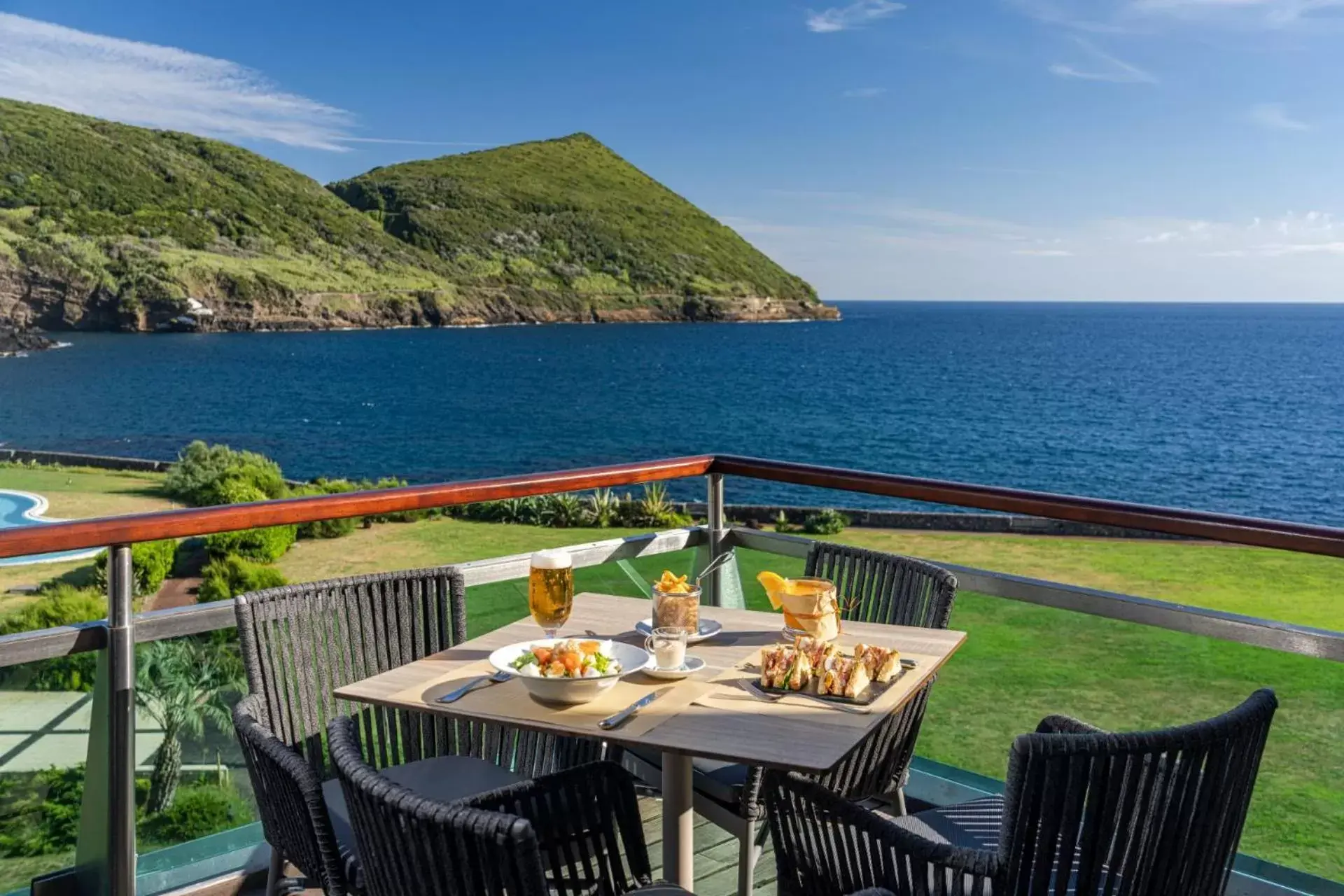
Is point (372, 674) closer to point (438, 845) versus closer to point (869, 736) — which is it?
point (869, 736)

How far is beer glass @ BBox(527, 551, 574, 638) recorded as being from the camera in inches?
79.7

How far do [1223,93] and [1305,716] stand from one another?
77.1 meters

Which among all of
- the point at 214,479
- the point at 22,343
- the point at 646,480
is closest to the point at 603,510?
the point at 646,480

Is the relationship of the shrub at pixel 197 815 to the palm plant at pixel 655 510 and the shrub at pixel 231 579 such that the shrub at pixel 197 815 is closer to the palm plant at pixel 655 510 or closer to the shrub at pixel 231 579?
the shrub at pixel 231 579

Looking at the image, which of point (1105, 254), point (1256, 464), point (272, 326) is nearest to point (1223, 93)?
point (1105, 254)

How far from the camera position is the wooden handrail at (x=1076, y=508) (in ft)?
7.25

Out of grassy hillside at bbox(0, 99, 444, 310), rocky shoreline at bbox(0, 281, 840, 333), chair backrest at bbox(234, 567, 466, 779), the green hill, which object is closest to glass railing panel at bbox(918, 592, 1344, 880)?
chair backrest at bbox(234, 567, 466, 779)

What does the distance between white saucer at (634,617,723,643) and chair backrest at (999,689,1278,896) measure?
2.89 ft

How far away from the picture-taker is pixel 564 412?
60719mm

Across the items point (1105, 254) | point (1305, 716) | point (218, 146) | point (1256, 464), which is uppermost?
point (218, 146)

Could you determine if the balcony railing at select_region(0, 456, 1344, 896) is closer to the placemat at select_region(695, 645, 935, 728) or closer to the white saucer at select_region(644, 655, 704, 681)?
the placemat at select_region(695, 645, 935, 728)

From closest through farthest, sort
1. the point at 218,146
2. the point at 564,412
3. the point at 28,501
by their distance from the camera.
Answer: the point at 28,501 < the point at 564,412 < the point at 218,146

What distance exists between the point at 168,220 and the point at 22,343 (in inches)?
537

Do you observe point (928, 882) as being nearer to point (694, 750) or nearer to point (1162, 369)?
point (694, 750)
